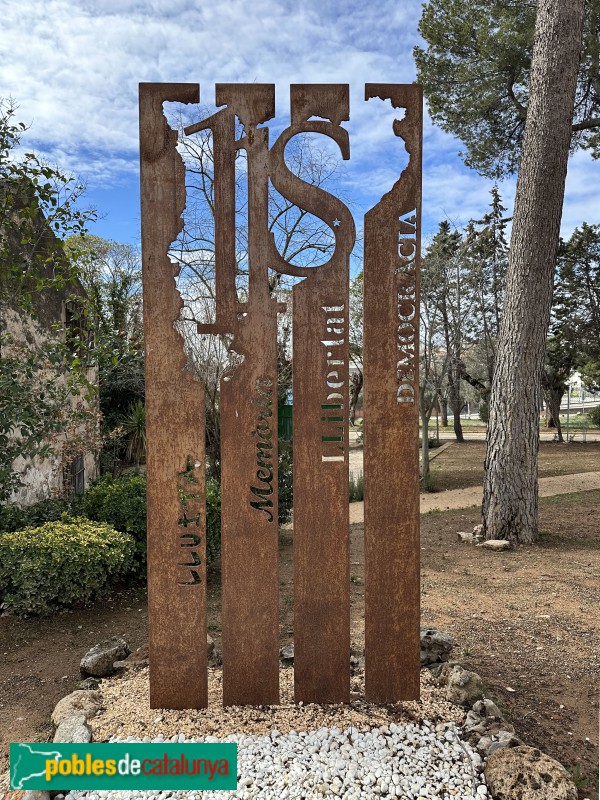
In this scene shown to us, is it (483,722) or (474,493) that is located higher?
(483,722)

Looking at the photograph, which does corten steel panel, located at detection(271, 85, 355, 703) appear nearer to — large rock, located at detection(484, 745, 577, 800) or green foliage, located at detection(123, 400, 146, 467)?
large rock, located at detection(484, 745, 577, 800)

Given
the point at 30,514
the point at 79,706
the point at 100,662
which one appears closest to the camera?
the point at 79,706

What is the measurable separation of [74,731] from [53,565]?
7.25 feet

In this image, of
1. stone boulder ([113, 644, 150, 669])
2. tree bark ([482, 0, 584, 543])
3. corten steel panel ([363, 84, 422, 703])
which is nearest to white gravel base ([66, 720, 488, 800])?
corten steel panel ([363, 84, 422, 703])

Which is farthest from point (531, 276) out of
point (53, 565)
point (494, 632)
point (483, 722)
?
point (53, 565)

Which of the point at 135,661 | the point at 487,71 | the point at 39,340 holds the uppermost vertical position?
the point at 487,71

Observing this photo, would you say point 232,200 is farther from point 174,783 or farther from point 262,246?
point 174,783

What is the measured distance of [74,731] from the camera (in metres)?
2.95

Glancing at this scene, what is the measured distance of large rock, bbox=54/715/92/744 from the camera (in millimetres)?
2908

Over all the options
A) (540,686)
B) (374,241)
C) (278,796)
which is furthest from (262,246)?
(540,686)

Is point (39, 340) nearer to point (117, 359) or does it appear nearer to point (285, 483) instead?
point (117, 359)

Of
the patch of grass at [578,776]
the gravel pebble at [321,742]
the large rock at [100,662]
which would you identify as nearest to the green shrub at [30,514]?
the large rock at [100,662]

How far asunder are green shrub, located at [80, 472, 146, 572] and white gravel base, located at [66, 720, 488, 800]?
3079 millimetres

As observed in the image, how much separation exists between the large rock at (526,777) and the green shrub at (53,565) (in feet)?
11.2
